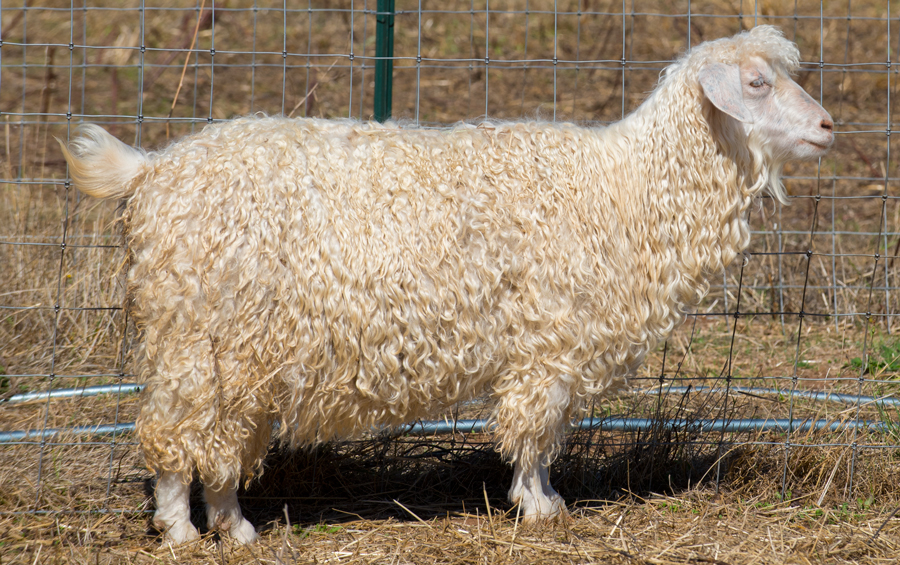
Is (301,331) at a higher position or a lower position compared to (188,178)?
lower

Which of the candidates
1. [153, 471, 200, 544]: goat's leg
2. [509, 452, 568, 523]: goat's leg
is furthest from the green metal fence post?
[153, 471, 200, 544]: goat's leg

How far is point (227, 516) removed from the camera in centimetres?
279

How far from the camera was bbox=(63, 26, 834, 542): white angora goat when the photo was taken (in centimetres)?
251

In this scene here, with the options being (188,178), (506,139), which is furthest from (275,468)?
(506,139)

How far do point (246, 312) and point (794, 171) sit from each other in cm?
533

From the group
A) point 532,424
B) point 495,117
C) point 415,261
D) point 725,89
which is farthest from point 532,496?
point 495,117

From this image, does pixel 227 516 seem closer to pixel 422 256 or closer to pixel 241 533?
pixel 241 533

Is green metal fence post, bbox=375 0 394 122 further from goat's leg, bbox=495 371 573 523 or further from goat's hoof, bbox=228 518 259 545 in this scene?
goat's hoof, bbox=228 518 259 545

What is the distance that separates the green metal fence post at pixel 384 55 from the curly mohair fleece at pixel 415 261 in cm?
81

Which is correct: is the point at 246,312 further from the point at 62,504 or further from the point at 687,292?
the point at 687,292

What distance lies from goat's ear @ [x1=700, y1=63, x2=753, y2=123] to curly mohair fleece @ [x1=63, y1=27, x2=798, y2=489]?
0.25ft

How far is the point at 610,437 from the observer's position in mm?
3342

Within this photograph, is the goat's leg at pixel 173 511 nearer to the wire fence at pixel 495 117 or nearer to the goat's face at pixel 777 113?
the wire fence at pixel 495 117

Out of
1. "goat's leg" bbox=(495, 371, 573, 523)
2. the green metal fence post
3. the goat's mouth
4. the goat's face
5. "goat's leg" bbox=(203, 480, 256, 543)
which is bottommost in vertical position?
"goat's leg" bbox=(203, 480, 256, 543)
